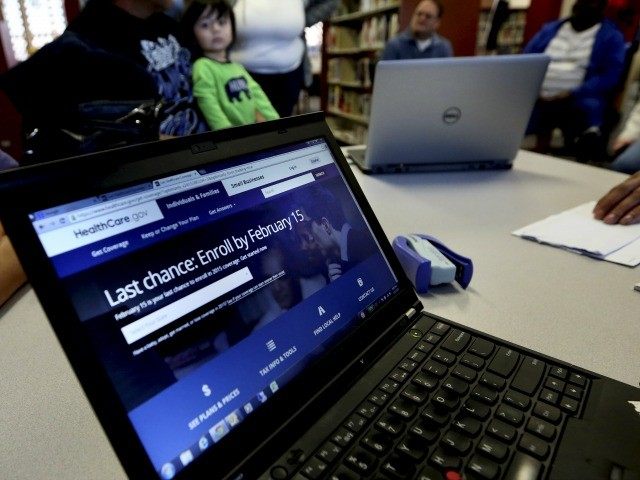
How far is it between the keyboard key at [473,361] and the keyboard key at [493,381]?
0.01 meters

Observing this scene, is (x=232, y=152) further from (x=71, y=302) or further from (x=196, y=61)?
(x=196, y=61)

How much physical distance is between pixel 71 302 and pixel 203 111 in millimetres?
1450

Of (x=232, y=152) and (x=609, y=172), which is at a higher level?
(x=232, y=152)

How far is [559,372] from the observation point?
0.43 m

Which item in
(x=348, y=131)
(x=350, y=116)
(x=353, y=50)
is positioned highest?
(x=353, y=50)

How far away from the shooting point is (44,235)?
292mm

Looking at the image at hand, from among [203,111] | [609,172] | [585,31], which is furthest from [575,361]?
[585,31]

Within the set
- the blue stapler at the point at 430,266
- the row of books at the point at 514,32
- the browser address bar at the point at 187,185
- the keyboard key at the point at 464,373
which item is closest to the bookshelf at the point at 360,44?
the row of books at the point at 514,32

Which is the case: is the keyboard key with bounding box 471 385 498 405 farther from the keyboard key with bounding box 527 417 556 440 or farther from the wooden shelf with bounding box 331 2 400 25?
the wooden shelf with bounding box 331 2 400 25

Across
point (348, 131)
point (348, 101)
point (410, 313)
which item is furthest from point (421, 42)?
point (410, 313)

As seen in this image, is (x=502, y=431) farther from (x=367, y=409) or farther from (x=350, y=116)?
(x=350, y=116)

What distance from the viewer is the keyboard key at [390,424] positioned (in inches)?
14.1

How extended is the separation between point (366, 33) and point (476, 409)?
454 cm

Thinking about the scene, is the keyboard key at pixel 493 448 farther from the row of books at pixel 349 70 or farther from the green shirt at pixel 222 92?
the row of books at pixel 349 70
